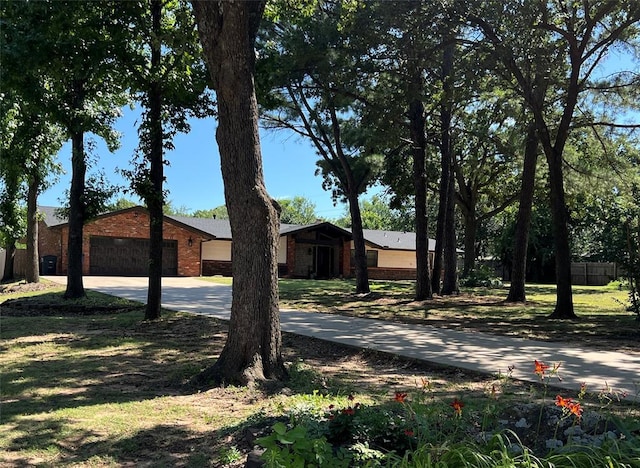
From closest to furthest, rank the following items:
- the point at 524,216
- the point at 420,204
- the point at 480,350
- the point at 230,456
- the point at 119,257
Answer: the point at 230,456
the point at 480,350
the point at 524,216
the point at 420,204
the point at 119,257

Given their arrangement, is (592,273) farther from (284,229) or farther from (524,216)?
(524,216)

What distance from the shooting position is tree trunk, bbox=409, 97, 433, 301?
57.8 ft

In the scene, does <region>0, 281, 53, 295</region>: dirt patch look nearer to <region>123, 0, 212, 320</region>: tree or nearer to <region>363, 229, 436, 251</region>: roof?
<region>123, 0, 212, 320</region>: tree

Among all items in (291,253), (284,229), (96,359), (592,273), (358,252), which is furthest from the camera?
(284,229)

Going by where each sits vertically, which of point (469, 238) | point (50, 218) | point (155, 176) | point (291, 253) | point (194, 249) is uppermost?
point (50, 218)

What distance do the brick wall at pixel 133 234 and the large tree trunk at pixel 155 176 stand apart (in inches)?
743

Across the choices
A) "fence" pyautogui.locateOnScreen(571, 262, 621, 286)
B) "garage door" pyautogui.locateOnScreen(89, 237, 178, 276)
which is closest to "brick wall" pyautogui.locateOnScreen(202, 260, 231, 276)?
"garage door" pyautogui.locateOnScreen(89, 237, 178, 276)

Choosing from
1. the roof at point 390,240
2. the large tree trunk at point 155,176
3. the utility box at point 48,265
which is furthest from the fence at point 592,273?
the utility box at point 48,265

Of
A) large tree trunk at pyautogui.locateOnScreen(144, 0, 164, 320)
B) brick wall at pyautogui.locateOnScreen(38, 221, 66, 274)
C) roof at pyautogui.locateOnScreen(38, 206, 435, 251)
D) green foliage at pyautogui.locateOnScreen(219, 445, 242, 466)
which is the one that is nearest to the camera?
green foliage at pyautogui.locateOnScreen(219, 445, 242, 466)

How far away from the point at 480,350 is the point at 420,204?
10138 mm

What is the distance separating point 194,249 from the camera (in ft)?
107

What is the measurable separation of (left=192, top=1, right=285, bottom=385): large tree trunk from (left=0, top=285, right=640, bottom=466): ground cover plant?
1.42ft

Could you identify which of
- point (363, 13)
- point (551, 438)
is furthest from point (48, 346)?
point (363, 13)

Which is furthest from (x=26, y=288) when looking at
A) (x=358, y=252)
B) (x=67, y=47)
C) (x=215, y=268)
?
(x=215, y=268)
